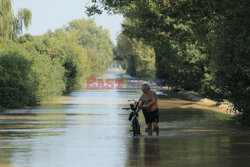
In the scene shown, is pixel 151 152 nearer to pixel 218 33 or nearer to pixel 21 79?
pixel 218 33

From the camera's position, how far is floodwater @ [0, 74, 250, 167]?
439 inches

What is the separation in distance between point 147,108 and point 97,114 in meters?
12.0

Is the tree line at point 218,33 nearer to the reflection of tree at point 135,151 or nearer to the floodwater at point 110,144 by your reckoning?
the floodwater at point 110,144

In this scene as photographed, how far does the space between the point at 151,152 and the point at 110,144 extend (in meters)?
2.29

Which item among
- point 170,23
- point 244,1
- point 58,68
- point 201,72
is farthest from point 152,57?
point 244,1

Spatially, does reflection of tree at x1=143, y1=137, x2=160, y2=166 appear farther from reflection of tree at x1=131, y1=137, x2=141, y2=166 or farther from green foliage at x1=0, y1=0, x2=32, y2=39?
green foliage at x1=0, y1=0, x2=32, y2=39

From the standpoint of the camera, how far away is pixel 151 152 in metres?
12.8

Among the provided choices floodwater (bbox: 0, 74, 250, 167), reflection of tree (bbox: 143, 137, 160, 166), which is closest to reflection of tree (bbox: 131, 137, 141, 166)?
floodwater (bbox: 0, 74, 250, 167)

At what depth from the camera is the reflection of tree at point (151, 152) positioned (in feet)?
36.1

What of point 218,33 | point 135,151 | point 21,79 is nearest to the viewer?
point 135,151

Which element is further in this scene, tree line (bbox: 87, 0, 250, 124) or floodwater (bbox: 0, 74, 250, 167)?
tree line (bbox: 87, 0, 250, 124)

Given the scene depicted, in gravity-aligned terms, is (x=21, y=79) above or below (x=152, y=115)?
above

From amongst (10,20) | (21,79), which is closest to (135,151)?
(21,79)

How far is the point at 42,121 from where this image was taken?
2448cm
